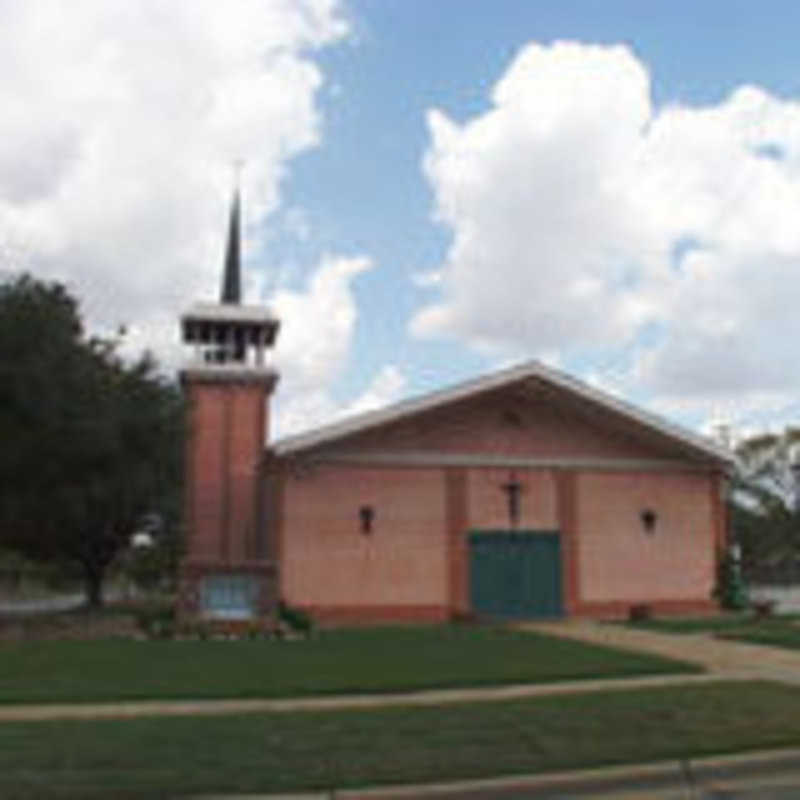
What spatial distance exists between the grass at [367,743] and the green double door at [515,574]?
52.7 feet

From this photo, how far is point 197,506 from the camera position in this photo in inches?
1272

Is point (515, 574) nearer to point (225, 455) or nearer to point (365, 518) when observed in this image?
point (365, 518)

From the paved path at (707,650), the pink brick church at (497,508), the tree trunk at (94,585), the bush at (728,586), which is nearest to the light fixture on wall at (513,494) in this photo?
the pink brick church at (497,508)

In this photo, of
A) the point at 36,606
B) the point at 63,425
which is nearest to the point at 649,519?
the point at 63,425

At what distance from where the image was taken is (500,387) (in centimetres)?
2781

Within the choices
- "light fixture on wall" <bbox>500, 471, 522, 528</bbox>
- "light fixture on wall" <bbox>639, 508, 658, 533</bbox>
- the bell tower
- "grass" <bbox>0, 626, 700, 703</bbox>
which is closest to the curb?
"grass" <bbox>0, 626, 700, 703</bbox>

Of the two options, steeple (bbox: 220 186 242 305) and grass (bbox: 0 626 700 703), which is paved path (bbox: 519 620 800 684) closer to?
grass (bbox: 0 626 700 703)

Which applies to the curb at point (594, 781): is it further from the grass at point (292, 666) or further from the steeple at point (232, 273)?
the steeple at point (232, 273)

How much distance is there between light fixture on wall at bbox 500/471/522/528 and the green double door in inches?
14.7

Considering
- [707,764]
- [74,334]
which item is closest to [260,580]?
[74,334]

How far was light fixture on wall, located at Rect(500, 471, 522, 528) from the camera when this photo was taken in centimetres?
2802

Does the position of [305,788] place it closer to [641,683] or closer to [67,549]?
[641,683]

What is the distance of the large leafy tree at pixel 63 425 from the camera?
25328mm

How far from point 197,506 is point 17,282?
817cm
